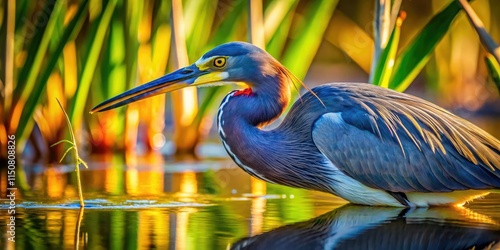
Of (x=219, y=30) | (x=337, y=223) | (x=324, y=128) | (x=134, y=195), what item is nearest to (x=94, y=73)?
(x=219, y=30)

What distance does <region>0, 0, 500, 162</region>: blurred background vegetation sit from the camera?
25.6ft

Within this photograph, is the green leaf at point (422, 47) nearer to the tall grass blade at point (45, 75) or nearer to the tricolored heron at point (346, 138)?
the tricolored heron at point (346, 138)

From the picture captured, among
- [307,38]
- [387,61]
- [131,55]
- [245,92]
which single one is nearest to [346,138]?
[245,92]

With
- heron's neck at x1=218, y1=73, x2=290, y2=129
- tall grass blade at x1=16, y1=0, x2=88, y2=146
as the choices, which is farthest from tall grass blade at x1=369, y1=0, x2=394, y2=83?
tall grass blade at x1=16, y1=0, x2=88, y2=146

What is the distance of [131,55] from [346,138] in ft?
11.4

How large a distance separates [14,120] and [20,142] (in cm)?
20

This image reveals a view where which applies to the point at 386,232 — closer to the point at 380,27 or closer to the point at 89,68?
the point at 380,27

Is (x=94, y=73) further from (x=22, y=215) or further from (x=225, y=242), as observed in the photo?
(x=225, y=242)

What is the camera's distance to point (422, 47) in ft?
24.2

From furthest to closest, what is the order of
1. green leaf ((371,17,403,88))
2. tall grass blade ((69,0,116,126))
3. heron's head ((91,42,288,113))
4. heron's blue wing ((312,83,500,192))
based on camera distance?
tall grass blade ((69,0,116,126)), green leaf ((371,17,403,88)), heron's head ((91,42,288,113)), heron's blue wing ((312,83,500,192))

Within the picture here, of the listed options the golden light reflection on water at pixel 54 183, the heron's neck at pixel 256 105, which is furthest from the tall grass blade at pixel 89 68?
the heron's neck at pixel 256 105

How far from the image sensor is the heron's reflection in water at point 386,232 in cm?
506

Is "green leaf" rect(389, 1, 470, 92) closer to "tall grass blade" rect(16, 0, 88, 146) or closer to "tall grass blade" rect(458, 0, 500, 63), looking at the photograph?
"tall grass blade" rect(458, 0, 500, 63)

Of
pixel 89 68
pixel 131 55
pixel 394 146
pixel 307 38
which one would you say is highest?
pixel 307 38
